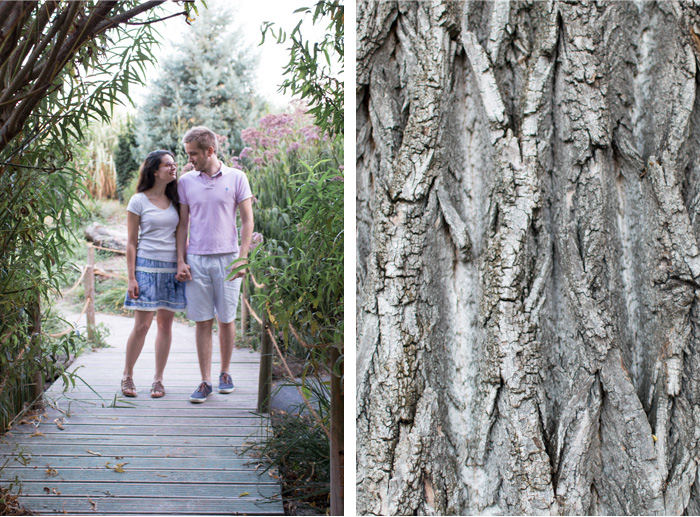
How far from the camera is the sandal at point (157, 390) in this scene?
120cm

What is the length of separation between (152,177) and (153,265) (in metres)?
0.23

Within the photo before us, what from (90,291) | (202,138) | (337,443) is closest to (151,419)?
(90,291)

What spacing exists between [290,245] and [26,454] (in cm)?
82

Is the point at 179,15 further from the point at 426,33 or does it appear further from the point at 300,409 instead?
the point at 300,409

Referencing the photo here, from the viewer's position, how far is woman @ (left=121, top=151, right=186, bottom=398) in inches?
46.9

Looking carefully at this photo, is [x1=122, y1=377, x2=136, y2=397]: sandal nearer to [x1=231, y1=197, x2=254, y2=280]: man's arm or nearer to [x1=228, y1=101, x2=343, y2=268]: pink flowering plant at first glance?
[x1=231, y1=197, x2=254, y2=280]: man's arm

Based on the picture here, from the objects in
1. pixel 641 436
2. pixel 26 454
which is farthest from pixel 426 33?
pixel 26 454

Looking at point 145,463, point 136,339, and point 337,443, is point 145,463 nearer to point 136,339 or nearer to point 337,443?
point 136,339

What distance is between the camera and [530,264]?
2.92 ft

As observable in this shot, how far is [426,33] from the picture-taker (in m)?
0.90

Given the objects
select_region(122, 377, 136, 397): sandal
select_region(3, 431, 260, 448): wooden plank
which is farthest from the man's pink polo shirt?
select_region(3, 431, 260, 448): wooden plank

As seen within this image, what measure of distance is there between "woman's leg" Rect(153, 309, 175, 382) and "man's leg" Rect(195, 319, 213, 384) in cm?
7

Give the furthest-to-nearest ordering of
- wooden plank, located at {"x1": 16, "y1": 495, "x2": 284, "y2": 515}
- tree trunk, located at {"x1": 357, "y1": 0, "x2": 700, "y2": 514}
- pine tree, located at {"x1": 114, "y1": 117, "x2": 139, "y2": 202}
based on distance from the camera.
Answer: pine tree, located at {"x1": 114, "y1": 117, "x2": 139, "y2": 202}
wooden plank, located at {"x1": 16, "y1": 495, "x2": 284, "y2": 515}
tree trunk, located at {"x1": 357, "y1": 0, "x2": 700, "y2": 514}

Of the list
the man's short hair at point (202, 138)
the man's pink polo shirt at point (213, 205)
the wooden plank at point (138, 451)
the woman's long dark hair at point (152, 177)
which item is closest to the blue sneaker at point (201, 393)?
the wooden plank at point (138, 451)
